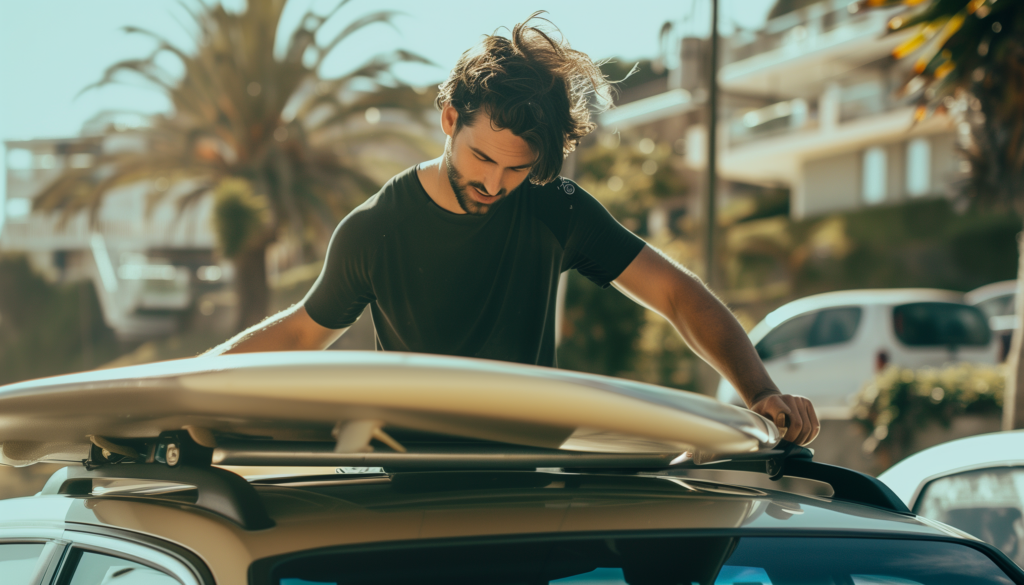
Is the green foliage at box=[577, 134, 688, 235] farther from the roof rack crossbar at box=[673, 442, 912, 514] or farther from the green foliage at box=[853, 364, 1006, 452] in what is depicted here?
the roof rack crossbar at box=[673, 442, 912, 514]

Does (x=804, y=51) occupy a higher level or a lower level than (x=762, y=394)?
higher

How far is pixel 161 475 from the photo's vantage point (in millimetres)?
1384

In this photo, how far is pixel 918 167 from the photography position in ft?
94.9

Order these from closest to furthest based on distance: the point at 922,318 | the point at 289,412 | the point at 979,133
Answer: the point at 289,412, the point at 979,133, the point at 922,318

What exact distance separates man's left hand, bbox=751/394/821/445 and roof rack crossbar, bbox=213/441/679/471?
13.9 inches

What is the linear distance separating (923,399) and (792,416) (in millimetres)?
7305

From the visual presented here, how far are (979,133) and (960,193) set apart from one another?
115cm

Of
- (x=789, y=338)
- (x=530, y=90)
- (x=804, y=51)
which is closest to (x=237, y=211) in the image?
(x=789, y=338)

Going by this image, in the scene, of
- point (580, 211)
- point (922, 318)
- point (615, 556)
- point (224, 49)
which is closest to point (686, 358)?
point (922, 318)

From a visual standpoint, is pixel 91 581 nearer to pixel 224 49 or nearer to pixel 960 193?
pixel 960 193

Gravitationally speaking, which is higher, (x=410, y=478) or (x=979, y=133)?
(x=979, y=133)

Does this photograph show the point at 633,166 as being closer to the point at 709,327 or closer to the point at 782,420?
the point at 709,327

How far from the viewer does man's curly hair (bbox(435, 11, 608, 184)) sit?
2.05 meters

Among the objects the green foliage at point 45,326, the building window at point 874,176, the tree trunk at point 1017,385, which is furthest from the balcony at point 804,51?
the tree trunk at point 1017,385
